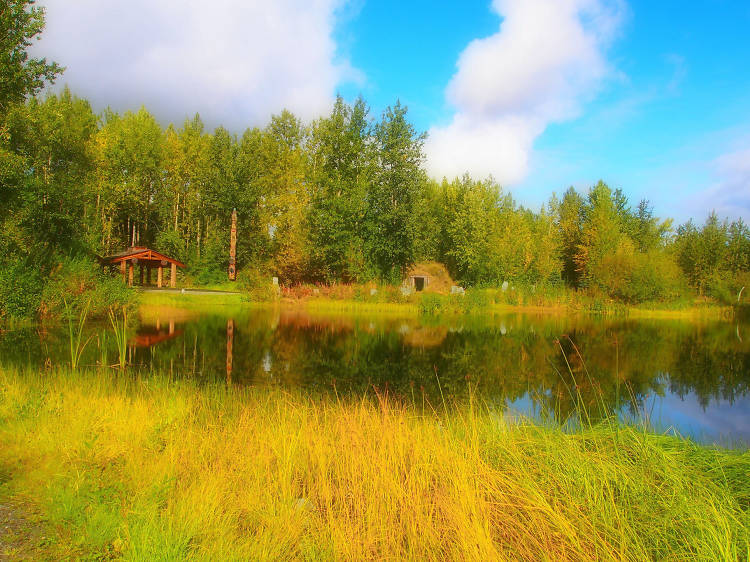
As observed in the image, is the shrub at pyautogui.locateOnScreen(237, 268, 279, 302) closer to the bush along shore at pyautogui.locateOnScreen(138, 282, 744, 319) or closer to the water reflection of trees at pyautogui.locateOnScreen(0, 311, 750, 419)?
the bush along shore at pyautogui.locateOnScreen(138, 282, 744, 319)

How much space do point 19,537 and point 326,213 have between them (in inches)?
1224

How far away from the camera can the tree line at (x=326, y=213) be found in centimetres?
3288

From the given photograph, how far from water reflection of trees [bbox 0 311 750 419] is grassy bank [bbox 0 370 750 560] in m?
1.97

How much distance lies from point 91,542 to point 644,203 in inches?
2415

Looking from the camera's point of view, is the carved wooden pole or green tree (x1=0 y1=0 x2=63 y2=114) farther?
the carved wooden pole

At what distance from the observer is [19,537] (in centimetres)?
323

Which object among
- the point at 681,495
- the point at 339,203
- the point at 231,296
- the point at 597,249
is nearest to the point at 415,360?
the point at 681,495

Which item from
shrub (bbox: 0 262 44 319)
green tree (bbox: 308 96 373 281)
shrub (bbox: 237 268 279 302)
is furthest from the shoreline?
shrub (bbox: 0 262 44 319)

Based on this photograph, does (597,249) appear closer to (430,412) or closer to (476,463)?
(430,412)

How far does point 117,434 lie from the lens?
4.98 meters

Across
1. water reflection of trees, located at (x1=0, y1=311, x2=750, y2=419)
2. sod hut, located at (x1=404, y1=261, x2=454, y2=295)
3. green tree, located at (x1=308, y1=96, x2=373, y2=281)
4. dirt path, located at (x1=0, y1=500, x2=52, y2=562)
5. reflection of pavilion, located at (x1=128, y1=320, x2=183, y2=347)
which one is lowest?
water reflection of trees, located at (x1=0, y1=311, x2=750, y2=419)

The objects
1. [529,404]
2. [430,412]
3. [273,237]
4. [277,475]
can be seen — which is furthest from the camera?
[273,237]

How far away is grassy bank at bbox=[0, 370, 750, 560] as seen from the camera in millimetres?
3209

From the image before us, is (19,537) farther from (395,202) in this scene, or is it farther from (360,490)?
(395,202)
